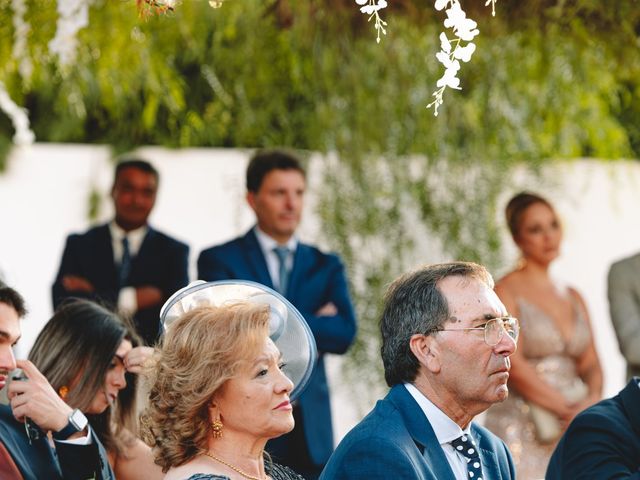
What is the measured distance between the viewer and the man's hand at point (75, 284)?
6.48 metres

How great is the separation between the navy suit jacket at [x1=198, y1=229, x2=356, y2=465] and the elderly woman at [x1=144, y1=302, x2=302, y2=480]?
2034 mm

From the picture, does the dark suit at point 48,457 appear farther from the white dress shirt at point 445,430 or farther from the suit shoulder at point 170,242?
the suit shoulder at point 170,242

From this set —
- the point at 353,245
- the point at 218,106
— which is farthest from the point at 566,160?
the point at 218,106

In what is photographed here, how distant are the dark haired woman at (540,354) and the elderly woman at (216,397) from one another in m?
3.39

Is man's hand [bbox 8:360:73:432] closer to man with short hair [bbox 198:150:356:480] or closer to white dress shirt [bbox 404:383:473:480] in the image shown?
white dress shirt [bbox 404:383:473:480]

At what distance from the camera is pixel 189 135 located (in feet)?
30.3

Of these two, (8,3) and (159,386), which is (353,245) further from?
(159,386)

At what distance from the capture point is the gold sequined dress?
23.4ft

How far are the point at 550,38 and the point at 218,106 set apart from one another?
2908 millimetres

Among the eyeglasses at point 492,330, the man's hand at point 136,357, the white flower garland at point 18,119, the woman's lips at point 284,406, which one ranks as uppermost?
the white flower garland at point 18,119

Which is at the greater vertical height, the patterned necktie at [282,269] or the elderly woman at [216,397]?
the patterned necktie at [282,269]

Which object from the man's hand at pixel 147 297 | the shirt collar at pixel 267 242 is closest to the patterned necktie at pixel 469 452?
the shirt collar at pixel 267 242

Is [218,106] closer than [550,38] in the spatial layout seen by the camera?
No

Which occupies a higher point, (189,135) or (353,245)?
(189,135)
